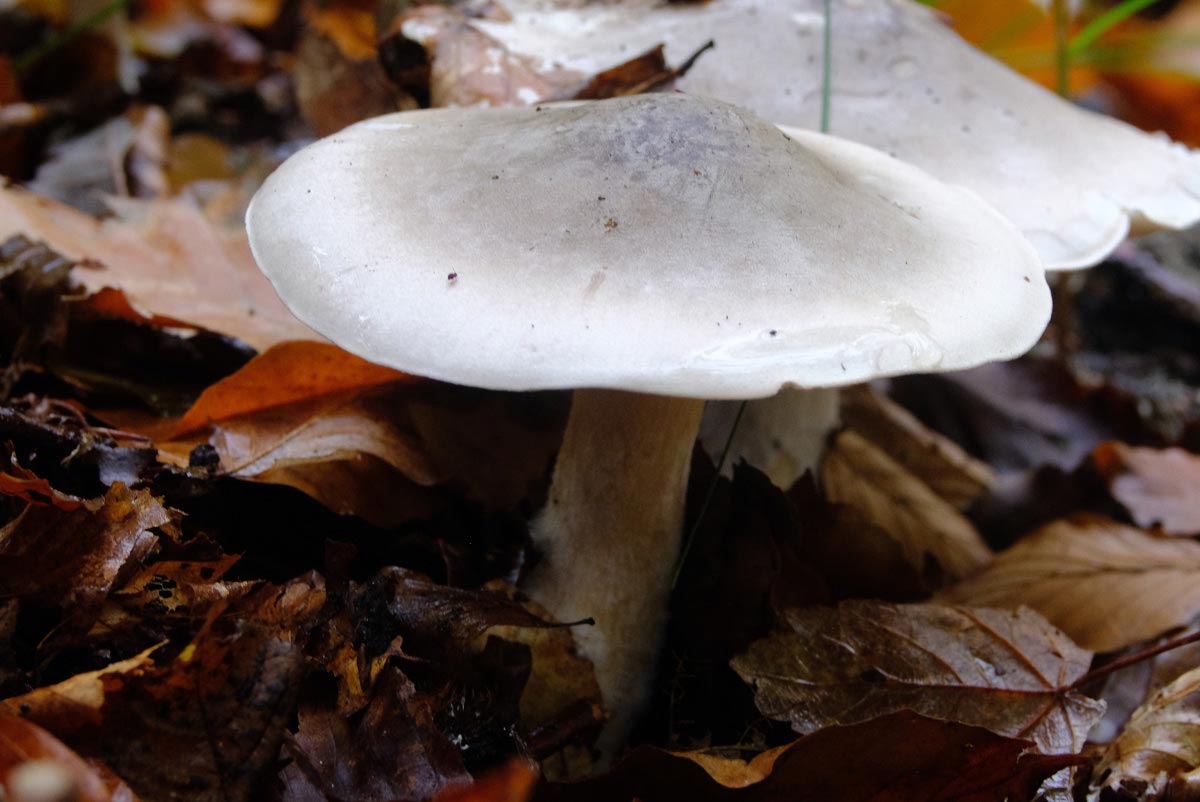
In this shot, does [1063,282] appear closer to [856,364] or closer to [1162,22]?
[856,364]

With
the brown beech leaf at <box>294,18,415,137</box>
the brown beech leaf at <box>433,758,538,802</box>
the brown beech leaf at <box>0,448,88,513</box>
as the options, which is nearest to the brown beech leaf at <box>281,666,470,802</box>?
the brown beech leaf at <box>433,758,538,802</box>

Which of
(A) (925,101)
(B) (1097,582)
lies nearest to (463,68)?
(A) (925,101)

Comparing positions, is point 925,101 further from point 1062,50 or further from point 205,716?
point 205,716

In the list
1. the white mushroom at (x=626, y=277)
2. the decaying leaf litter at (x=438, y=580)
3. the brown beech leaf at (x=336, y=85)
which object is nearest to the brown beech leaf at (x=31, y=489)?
the decaying leaf litter at (x=438, y=580)

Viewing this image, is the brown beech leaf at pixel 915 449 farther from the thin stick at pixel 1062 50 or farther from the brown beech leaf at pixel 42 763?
the brown beech leaf at pixel 42 763

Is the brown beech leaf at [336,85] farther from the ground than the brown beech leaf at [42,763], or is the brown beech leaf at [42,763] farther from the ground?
the brown beech leaf at [42,763]


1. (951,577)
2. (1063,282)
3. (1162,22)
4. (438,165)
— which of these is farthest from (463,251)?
(1162,22)
